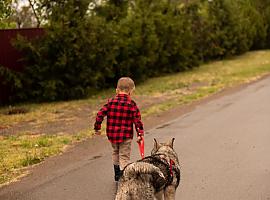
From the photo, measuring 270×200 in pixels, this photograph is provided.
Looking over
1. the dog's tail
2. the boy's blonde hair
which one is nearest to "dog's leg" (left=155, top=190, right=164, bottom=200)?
the dog's tail

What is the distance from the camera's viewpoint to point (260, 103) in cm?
1327

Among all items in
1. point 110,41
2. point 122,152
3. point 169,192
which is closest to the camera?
point 169,192

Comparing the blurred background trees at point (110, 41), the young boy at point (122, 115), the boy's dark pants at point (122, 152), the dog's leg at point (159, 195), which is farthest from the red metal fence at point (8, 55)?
the dog's leg at point (159, 195)

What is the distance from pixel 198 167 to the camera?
7.22 meters

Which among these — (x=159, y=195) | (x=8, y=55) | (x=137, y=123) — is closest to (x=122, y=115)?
(x=137, y=123)

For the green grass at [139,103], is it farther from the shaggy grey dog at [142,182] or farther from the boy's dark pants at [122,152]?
the shaggy grey dog at [142,182]

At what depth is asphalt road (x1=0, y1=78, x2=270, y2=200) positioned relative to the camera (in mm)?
6168

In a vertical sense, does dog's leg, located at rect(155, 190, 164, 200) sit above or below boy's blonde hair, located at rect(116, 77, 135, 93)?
below

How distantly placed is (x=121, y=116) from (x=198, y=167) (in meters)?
1.76

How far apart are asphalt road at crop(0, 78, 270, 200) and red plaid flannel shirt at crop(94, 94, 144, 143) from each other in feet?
2.70

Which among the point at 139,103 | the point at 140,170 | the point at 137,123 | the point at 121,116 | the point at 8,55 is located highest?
the point at 8,55

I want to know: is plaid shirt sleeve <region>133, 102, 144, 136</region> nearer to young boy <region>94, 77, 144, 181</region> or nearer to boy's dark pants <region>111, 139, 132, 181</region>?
young boy <region>94, 77, 144, 181</region>

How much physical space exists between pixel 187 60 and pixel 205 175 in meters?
17.2

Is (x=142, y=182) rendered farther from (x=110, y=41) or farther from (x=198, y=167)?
(x=110, y=41)
